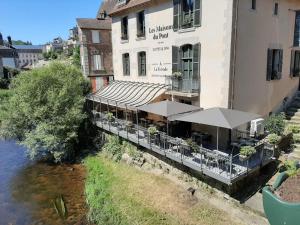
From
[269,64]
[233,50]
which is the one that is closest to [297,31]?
[269,64]

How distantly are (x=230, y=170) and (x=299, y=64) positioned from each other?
1535 centimetres

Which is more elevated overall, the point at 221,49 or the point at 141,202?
the point at 221,49

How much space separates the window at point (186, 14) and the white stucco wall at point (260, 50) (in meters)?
2.89

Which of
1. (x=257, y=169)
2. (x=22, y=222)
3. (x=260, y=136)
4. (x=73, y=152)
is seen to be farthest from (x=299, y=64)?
(x=22, y=222)

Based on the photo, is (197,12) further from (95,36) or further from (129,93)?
(95,36)

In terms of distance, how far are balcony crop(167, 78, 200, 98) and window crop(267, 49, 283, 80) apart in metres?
5.62

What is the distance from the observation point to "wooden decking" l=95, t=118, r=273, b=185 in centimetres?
1317

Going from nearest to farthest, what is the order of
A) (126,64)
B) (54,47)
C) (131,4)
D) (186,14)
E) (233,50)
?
1. (233,50)
2. (186,14)
3. (131,4)
4. (126,64)
5. (54,47)

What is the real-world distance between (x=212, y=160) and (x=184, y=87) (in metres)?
6.60

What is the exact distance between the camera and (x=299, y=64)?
22703 millimetres

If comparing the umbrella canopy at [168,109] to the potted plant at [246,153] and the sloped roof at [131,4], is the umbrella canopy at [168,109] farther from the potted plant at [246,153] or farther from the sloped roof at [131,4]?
the sloped roof at [131,4]

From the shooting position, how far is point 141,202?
47.8 feet

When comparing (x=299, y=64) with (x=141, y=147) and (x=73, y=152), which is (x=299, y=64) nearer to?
(x=141, y=147)

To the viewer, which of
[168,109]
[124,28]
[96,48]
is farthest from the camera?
[96,48]
